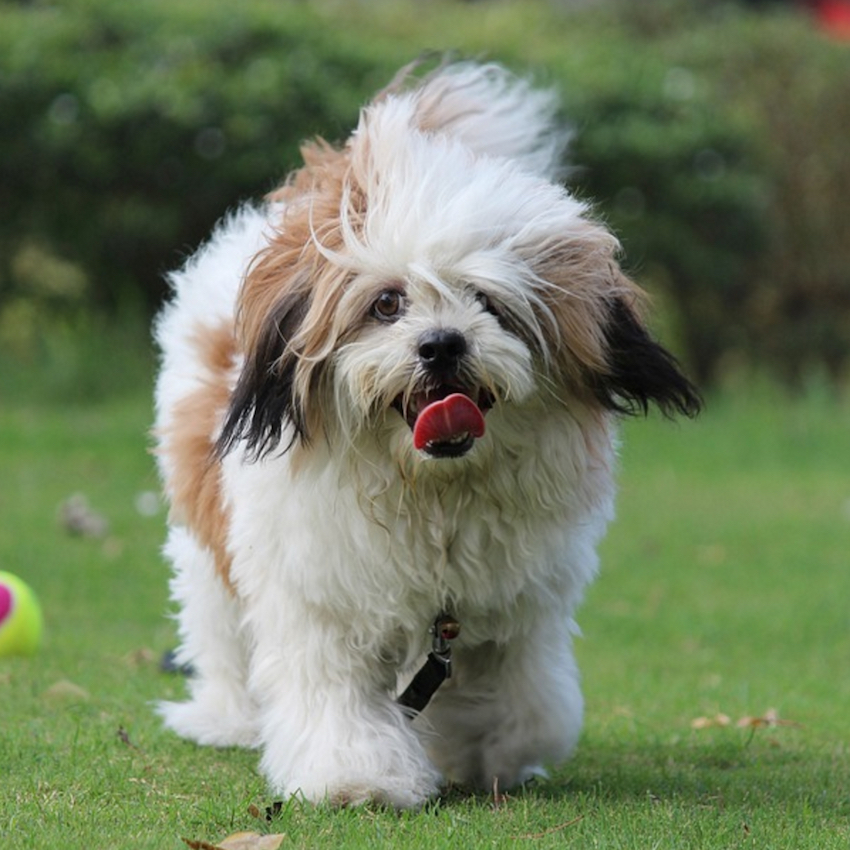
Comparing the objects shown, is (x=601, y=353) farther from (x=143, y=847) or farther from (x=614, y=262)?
(x=143, y=847)

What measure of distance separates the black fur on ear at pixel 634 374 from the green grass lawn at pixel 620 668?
0.97 meters

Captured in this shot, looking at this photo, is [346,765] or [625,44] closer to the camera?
[346,765]

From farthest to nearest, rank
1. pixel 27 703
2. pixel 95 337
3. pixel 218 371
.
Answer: pixel 95 337 < pixel 27 703 < pixel 218 371

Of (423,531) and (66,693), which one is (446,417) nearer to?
(423,531)

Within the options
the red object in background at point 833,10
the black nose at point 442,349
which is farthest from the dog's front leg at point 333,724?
the red object in background at point 833,10

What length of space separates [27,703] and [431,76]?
2.25 meters

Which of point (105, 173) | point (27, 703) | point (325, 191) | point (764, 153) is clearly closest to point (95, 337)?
point (105, 173)

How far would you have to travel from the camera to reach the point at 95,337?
12414 millimetres

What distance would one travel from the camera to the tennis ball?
639 centimetres

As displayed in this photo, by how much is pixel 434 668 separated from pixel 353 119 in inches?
288

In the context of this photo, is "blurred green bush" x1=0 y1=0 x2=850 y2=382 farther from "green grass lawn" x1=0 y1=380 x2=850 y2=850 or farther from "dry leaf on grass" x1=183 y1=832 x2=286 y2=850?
"dry leaf on grass" x1=183 y1=832 x2=286 y2=850

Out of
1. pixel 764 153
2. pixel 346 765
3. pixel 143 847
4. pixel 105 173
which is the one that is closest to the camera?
pixel 143 847

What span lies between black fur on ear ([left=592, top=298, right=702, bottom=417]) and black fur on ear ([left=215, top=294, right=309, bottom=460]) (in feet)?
2.38

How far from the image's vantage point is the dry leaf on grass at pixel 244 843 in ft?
12.6
